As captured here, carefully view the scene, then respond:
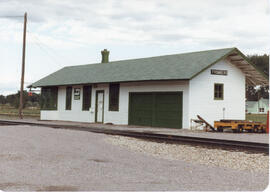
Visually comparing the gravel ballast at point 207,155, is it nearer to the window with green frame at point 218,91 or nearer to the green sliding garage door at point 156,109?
the green sliding garage door at point 156,109

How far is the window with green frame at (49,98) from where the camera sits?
97.4 ft

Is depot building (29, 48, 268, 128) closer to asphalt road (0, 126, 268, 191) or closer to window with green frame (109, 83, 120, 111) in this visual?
window with green frame (109, 83, 120, 111)

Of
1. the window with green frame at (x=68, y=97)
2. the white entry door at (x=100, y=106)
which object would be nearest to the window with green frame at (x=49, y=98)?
the window with green frame at (x=68, y=97)

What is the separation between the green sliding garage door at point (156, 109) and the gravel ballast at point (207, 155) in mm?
8796

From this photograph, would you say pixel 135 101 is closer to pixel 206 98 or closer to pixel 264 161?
pixel 206 98

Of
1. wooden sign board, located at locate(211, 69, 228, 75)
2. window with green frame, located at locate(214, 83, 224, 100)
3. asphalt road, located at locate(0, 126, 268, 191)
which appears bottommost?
asphalt road, located at locate(0, 126, 268, 191)

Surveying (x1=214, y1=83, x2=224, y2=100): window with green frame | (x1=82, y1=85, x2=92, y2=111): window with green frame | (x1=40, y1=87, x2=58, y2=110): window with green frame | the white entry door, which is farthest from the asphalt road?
(x1=40, y1=87, x2=58, y2=110): window with green frame

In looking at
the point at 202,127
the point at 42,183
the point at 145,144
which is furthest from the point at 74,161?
the point at 202,127

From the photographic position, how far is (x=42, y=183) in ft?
20.2

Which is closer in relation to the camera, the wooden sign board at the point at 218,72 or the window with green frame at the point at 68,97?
the wooden sign board at the point at 218,72

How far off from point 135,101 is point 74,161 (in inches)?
594

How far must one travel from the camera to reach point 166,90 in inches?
853

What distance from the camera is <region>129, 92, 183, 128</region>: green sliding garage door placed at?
69.6 feet

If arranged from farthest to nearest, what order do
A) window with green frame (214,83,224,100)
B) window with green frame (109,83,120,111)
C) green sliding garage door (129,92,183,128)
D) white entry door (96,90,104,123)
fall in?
white entry door (96,90,104,123) < window with green frame (109,83,120,111) < window with green frame (214,83,224,100) < green sliding garage door (129,92,183,128)
